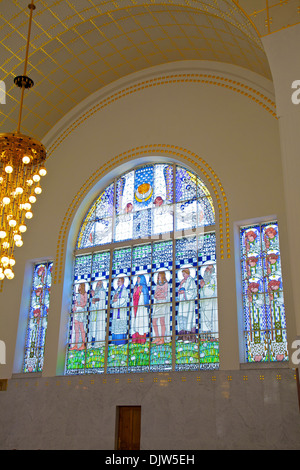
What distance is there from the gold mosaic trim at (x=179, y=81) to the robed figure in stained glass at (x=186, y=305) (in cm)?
349

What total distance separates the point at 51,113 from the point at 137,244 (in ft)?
13.3

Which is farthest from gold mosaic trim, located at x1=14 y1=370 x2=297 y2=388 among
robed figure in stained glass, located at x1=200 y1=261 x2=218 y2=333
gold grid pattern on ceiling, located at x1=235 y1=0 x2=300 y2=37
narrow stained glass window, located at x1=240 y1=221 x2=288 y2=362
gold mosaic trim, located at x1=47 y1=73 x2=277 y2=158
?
gold grid pattern on ceiling, located at x1=235 y1=0 x2=300 y2=37

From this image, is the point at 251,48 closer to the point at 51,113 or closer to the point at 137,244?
the point at 137,244

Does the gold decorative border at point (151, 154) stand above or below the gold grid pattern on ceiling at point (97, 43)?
below

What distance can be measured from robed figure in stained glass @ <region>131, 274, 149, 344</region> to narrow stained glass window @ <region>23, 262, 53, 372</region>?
7.09ft

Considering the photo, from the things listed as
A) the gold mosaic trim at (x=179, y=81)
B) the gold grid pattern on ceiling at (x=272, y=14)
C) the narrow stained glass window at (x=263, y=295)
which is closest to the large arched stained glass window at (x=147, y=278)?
the narrow stained glass window at (x=263, y=295)

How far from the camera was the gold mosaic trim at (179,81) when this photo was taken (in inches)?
390

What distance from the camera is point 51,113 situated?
40.0 feet

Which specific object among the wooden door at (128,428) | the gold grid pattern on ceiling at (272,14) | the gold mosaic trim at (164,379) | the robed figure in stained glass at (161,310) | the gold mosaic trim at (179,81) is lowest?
the wooden door at (128,428)

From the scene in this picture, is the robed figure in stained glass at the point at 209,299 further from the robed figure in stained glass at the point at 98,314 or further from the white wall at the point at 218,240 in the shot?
the robed figure in stained glass at the point at 98,314

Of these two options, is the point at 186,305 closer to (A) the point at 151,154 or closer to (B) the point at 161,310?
(B) the point at 161,310
